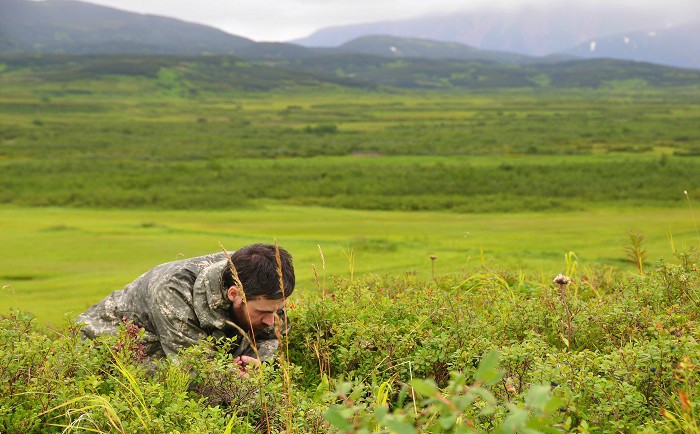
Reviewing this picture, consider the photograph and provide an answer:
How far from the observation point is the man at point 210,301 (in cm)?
420

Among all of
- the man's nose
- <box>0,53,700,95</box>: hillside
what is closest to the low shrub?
the man's nose

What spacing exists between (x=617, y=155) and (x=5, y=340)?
121 feet

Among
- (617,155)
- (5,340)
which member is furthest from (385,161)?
(5,340)

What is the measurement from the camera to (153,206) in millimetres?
22281

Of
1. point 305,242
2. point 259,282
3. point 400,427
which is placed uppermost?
point 400,427

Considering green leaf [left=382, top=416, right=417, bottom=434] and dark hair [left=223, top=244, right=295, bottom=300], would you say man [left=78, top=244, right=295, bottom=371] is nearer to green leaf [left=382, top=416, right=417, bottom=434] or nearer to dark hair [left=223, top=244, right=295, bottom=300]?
dark hair [left=223, top=244, right=295, bottom=300]

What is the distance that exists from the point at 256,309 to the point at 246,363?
35 cm

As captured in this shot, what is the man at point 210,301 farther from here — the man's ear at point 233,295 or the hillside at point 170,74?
the hillside at point 170,74

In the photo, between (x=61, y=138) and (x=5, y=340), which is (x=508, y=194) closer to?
(x=5, y=340)

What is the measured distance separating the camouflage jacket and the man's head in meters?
0.12

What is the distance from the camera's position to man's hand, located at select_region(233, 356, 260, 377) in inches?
144

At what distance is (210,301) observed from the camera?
14.3 feet

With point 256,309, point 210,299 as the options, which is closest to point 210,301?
point 210,299

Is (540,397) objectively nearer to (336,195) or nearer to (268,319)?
(268,319)
